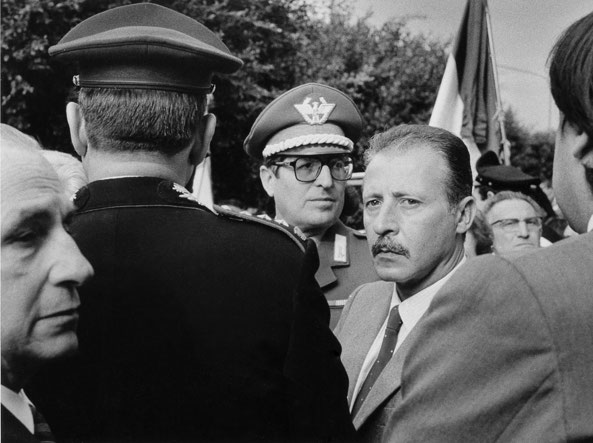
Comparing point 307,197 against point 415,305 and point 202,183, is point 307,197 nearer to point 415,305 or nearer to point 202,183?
point 415,305

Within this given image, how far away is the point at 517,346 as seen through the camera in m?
1.33

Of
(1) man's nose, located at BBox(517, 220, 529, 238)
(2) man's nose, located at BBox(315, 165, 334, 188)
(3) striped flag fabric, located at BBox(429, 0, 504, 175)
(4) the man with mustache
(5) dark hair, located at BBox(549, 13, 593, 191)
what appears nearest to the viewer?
(5) dark hair, located at BBox(549, 13, 593, 191)

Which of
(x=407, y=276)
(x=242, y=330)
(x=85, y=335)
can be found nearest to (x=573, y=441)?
(x=242, y=330)

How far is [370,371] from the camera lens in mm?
2660

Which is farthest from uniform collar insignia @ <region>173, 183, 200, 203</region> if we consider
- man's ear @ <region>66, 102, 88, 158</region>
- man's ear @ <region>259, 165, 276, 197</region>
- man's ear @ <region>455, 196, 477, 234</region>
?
man's ear @ <region>259, 165, 276, 197</region>

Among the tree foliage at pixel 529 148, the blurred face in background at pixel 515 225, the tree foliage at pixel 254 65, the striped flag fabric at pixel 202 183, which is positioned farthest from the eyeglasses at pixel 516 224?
the tree foliage at pixel 529 148

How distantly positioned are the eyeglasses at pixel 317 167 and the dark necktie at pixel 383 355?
1385 millimetres

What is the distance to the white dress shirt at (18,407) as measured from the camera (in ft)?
4.88

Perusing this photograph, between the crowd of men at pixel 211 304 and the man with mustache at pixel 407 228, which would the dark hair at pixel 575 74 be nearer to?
the crowd of men at pixel 211 304

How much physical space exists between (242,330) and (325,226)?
7.78 ft

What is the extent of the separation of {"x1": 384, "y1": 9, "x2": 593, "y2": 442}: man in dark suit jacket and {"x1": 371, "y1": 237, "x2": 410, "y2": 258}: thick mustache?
1.40 metres

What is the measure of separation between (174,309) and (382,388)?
85 cm

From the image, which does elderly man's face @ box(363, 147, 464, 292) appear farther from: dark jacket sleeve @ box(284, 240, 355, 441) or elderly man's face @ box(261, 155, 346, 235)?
elderly man's face @ box(261, 155, 346, 235)

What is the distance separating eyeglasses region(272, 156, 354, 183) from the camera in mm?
4117
